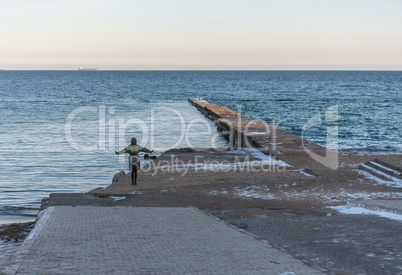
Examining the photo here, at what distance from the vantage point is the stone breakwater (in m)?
20.7

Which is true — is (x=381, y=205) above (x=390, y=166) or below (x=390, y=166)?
below

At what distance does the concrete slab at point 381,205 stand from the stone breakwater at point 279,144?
528 centimetres

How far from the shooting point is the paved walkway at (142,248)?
710cm

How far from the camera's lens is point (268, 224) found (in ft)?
36.2

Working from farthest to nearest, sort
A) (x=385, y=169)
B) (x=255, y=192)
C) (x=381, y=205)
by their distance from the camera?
(x=385, y=169) → (x=255, y=192) → (x=381, y=205)

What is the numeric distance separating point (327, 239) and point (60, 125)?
1333 inches

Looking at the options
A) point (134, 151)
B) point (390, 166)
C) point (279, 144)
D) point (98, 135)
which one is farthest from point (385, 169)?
point (98, 135)

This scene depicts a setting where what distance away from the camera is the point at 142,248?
26.9ft

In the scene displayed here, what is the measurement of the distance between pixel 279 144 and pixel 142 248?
1811 cm

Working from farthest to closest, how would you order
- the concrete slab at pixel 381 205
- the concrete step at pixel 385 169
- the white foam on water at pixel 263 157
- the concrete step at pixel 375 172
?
the white foam on water at pixel 263 157
the concrete step at pixel 375 172
the concrete step at pixel 385 169
the concrete slab at pixel 381 205

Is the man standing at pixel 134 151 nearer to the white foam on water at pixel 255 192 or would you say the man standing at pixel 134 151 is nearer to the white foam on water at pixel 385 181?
the white foam on water at pixel 255 192

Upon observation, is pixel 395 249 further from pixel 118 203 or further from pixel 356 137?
pixel 356 137

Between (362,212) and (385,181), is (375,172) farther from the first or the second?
(362,212)

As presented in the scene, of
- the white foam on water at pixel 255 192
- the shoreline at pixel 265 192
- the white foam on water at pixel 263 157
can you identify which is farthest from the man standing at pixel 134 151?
the white foam on water at pixel 263 157
